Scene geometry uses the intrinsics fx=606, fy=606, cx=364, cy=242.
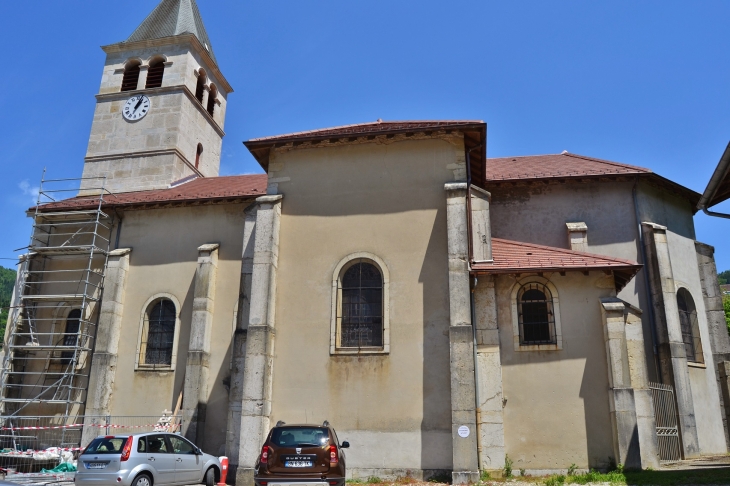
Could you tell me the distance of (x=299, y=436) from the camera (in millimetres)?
10500

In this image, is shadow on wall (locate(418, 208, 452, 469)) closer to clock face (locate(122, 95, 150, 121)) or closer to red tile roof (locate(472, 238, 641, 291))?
red tile roof (locate(472, 238, 641, 291))

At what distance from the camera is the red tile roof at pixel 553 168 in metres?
19.3

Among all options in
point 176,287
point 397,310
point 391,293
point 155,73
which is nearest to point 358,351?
point 397,310

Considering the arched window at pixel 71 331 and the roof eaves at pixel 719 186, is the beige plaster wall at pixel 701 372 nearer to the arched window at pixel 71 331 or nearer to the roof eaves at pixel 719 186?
the roof eaves at pixel 719 186

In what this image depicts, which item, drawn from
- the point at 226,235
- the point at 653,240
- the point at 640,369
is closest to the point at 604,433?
the point at 640,369

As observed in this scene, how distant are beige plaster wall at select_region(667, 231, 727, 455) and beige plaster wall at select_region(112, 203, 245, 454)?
45.8ft

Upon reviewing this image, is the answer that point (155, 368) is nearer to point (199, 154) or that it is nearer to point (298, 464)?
point (298, 464)

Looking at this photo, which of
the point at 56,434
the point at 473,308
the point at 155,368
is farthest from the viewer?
the point at 56,434

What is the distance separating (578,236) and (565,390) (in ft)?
20.0

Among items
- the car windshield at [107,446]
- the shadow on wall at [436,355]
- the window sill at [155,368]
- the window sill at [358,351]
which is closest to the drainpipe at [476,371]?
the shadow on wall at [436,355]

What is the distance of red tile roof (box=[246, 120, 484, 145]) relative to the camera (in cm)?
1511

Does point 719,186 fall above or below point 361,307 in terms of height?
above

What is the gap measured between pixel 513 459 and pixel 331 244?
6.62 m

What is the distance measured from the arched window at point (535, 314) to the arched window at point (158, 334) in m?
10.9
